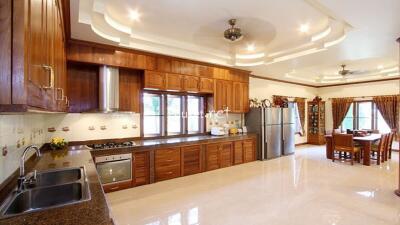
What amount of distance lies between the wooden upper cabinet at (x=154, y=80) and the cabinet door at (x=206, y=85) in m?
1.09

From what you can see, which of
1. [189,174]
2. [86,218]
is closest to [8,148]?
[86,218]

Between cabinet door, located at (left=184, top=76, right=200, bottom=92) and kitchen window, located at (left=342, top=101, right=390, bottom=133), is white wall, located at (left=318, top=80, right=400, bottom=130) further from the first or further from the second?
cabinet door, located at (left=184, top=76, right=200, bottom=92)

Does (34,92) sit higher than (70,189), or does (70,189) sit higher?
(34,92)

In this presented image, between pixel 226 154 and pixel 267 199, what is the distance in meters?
2.15

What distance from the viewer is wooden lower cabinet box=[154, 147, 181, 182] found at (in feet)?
14.7

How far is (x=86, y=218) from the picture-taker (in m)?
1.25

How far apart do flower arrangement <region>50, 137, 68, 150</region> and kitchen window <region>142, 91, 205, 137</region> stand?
63.4 inches

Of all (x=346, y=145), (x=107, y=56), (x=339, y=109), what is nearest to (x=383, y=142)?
(x=346, y=145)

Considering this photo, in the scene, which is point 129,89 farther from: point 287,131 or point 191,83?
point 287,131

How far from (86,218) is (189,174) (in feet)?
12.6

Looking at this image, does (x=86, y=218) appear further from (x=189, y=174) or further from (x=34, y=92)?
(x=189, y=174)

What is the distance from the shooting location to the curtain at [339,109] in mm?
9008

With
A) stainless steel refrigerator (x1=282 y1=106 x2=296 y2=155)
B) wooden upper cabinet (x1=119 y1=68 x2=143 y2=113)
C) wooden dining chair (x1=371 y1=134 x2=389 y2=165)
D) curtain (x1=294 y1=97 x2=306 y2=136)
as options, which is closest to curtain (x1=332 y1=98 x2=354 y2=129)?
curtain (x1=294 y1=97 x2=306 y2=136)

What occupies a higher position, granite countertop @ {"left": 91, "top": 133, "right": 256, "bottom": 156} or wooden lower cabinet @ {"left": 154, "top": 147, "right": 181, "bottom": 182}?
granite countertop @ {"left": 91, "top": 133, "right": 256, "bottom": 156}
